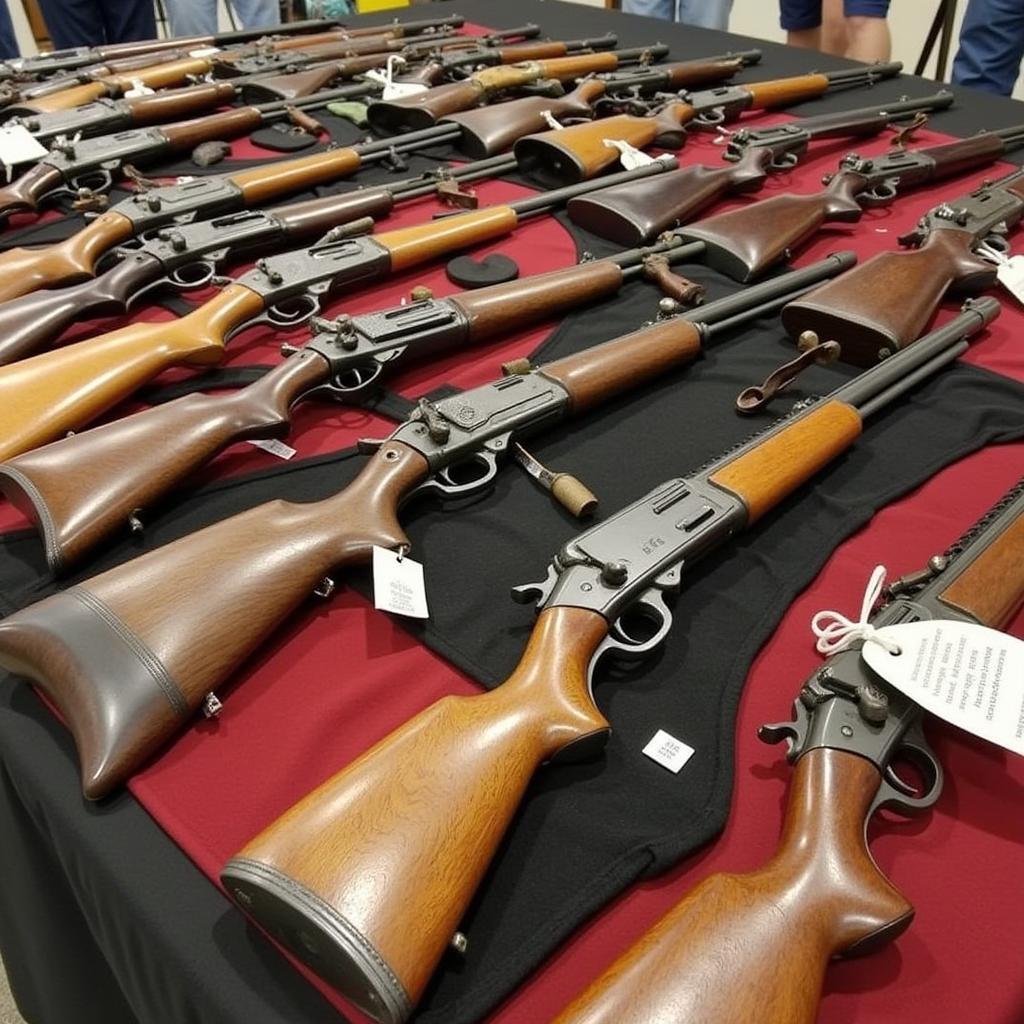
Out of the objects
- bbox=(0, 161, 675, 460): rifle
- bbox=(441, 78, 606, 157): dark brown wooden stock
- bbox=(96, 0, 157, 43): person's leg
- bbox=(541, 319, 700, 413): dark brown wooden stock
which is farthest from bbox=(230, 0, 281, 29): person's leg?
bbox=(541, 319, 700, 413): dark brown wooden stock

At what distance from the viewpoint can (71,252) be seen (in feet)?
8.00

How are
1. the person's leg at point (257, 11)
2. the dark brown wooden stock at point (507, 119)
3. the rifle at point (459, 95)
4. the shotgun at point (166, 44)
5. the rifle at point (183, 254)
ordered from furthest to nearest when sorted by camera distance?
the person's leg at point (257, 11) → the shotgun at point (166, 44) → the rifle at point (459, 95) → the dark brown wooden stock at point (507, 119) → the rifle at point (183, 254)

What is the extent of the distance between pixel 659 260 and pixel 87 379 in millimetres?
1617

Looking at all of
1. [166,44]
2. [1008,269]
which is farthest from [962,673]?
[166,44]

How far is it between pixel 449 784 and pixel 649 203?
229 centimetres

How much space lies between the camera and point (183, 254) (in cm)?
241

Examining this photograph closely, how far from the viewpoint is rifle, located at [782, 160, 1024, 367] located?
7.21 ft

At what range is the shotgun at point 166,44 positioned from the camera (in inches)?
163

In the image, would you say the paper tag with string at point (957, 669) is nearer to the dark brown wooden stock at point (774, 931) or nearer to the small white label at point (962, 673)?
the small white label at point (962, 673)

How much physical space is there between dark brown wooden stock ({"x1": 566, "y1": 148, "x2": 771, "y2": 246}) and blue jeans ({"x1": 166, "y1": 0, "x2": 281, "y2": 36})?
3.72m

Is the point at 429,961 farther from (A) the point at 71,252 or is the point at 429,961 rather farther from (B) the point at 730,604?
(A) the point at 71,252

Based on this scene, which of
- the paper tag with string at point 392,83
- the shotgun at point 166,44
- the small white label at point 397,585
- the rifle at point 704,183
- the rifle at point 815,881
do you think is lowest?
the small white label at point 397,585

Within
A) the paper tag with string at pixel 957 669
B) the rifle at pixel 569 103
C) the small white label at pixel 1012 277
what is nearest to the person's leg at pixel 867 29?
the rifle at pixel 569 103

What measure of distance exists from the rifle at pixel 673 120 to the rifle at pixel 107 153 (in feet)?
1.85
